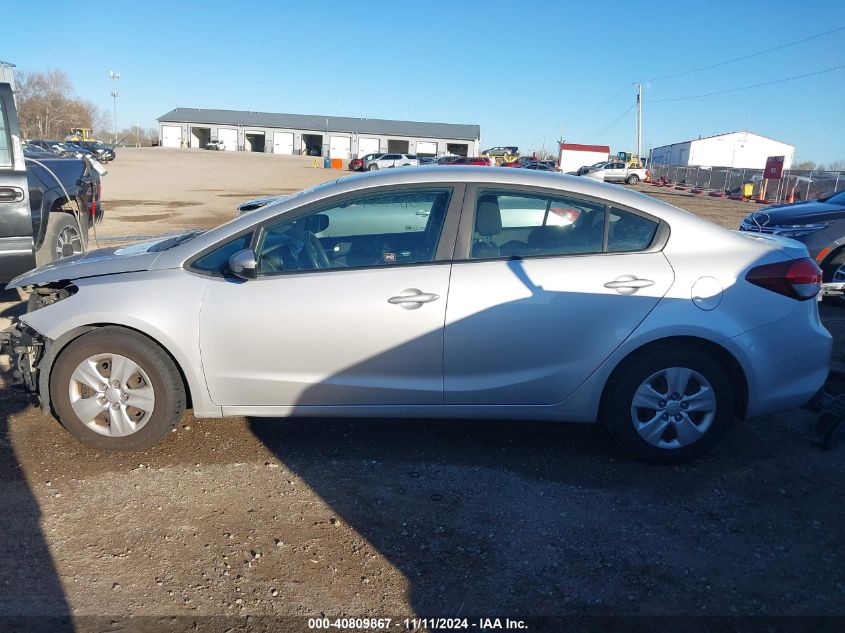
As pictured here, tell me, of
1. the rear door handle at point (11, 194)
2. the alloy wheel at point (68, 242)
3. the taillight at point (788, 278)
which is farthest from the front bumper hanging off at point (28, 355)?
the taillight at point (788, 278)

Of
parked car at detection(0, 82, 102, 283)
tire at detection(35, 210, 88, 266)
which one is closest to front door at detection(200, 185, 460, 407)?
parked car at detection(0, 82, 102, 283)

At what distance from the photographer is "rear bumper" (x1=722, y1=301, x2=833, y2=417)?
3.89m

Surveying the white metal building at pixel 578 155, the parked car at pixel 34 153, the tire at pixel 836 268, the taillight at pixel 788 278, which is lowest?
the tire at pixel 836 268

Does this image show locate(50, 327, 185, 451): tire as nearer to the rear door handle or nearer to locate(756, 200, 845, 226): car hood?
the rear door handle

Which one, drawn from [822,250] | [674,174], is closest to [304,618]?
[822,250]

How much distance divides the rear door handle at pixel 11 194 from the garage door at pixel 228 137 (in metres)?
88.7

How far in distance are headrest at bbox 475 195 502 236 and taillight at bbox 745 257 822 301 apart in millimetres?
1408

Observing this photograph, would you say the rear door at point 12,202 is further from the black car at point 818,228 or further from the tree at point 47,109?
the tree at point 47,109

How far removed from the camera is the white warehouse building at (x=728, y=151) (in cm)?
8412

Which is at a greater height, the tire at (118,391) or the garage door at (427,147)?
the garage door at (427,147)

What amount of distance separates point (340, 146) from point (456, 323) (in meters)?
86.0

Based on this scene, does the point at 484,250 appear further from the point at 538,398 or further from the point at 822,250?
the point at 822,250

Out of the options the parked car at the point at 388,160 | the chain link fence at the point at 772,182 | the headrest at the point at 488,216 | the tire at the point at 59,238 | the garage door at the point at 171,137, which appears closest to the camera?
the headrest at the point at 488,216

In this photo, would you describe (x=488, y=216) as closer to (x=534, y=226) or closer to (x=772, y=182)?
(x=534, y=226)
